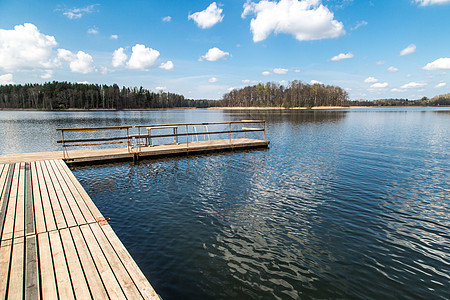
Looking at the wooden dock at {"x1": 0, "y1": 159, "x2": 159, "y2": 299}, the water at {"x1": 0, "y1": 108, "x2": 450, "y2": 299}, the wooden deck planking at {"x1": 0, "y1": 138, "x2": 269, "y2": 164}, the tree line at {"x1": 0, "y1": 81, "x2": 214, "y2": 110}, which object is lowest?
the water at {"x1": 0, "y1": 108, "x2": 450, "y2": 299}

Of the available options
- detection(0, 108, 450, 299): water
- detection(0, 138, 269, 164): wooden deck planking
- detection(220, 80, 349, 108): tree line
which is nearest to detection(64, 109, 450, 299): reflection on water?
detection(0, 108, 450, 299): water

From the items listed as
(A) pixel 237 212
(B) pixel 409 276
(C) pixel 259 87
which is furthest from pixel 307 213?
(C) pixel 259 87

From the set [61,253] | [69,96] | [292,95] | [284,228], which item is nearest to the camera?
[61,253]

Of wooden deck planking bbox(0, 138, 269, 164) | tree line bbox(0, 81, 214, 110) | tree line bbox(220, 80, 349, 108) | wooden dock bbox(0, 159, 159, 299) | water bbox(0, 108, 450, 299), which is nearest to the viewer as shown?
wooden dock bbox(0, 159, 159, 299)

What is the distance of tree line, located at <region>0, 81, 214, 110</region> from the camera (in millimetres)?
119562

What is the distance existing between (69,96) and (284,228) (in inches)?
5554

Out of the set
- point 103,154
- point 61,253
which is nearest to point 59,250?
point 61,253

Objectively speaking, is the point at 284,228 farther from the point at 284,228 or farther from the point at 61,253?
the point at 61,253

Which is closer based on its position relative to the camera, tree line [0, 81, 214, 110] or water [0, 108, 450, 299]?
water [0, 108, 450, 299]

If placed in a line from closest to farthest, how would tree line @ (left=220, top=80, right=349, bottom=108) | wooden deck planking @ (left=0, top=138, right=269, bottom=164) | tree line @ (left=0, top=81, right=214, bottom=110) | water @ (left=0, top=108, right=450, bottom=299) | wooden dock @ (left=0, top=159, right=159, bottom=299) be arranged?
wooden dock @ (left=0, top=159, right=159, bottom=299) → water @ (left=0, top=108, right=450, bottom=299) → wooden deck planking @ (left=0, top=138, right=269, bottom=164) → tree line @ (left=0, top=81, right=214, bottom=110) → tree line @ (left=220, top=80, right=349, bottom=108)

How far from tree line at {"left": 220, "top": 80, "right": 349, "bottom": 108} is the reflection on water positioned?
423 ft

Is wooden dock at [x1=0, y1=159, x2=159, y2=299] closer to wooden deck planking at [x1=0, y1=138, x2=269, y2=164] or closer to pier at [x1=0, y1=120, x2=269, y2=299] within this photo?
pier at [x1=0, y1=120, x2=269, y2=299]

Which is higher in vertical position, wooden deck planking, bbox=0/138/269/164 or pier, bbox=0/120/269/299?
wooden deck planking, bbox=0/138/269/164

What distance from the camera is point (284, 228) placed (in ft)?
23.9
